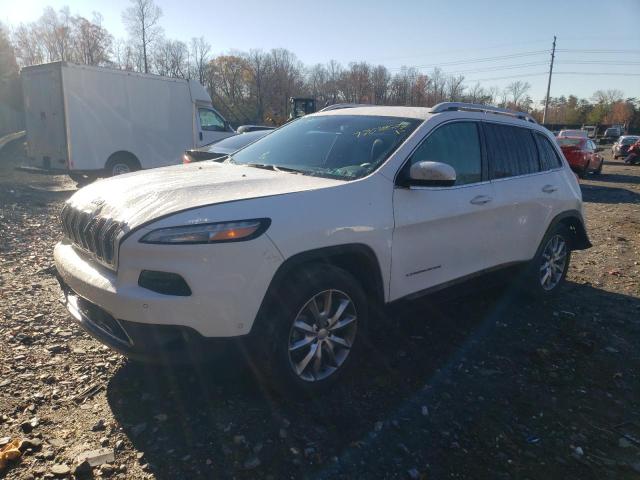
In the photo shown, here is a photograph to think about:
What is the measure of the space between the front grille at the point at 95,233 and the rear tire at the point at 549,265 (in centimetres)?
386

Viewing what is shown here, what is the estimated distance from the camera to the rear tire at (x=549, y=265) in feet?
16.0

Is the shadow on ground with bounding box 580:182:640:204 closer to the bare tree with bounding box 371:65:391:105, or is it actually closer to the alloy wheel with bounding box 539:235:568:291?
the alloy wheel with bounding box 539:235:568:291

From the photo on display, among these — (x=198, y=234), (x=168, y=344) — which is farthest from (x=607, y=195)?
(x=168, y=344)

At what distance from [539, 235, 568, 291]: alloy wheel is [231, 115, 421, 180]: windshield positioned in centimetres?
237

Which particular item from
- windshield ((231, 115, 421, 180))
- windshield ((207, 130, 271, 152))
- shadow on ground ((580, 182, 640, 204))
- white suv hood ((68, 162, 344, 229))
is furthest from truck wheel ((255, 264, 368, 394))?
shadow on ground ((580, 182, 640, 204))

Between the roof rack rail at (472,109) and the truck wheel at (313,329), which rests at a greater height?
the roof rack rail at (472,109)

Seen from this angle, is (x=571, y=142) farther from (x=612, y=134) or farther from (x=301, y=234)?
(x=612, y=134)

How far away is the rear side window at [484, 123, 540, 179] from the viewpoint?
14.0 feet

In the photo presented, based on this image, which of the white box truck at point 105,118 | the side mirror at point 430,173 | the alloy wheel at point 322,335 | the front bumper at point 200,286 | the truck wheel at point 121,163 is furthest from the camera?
the truck wheel at point 121,163

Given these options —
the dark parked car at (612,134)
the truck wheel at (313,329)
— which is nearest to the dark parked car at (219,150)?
the truck wheel at (313,329)

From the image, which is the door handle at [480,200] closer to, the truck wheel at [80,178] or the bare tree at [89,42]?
the truck wheel at [80,178]

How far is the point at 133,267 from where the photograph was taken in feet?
8.27

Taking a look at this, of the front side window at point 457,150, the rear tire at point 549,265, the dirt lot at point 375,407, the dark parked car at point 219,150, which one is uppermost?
the front side window at point 457,150

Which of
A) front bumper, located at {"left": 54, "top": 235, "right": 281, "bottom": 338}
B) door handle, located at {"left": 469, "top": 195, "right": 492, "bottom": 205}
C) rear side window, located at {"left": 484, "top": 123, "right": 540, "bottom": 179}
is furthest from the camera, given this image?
rear side window, located at {"left": 484, "top": 123, "right": 540, "bottom": 179}
